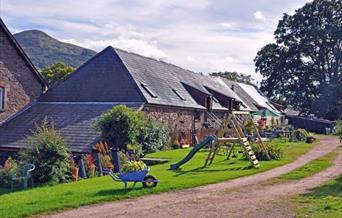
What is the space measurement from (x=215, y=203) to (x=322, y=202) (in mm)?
2561

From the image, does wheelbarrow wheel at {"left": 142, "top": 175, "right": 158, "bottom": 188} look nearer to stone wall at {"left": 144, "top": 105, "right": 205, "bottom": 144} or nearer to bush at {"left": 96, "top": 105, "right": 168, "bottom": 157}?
bush at {"left": 96, "top": 105, "right": 168, "bottom": 157}

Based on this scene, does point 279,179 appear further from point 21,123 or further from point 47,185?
point 21,123

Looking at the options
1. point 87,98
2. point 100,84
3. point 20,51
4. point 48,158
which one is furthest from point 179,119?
point 48,158

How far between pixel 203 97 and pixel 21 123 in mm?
14317

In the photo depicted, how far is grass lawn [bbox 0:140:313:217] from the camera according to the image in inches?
428

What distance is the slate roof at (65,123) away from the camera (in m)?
23.2

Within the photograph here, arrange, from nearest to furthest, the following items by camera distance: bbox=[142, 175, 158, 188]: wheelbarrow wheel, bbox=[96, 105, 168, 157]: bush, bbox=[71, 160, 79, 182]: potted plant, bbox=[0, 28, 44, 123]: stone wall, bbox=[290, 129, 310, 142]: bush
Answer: bbox=[142, 175, 158, 188]: wheelbarrow wheel → bbox=[71, 160, 79, 182]: potted plant → bbox=[96, 105, 168, 157]: bush → bbox=[0, 28, 44, 123]: stone wall → bbox=[290, 129, 310, 142]: bush

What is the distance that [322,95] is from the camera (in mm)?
60594

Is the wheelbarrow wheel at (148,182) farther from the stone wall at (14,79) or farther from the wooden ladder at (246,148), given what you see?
the stone wall at (14,79)

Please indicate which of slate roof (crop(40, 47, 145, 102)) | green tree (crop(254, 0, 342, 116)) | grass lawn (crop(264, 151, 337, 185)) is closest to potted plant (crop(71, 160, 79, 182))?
grass lawn (crop(264, 151, 337, 185))

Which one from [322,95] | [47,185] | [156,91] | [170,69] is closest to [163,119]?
[156,91]

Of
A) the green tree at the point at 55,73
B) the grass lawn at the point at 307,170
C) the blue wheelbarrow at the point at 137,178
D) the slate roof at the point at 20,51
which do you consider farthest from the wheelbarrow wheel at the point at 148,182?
the green tree at the point at 55,73

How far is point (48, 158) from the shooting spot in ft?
56.8

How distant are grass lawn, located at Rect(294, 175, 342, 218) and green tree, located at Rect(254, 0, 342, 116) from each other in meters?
51.0
